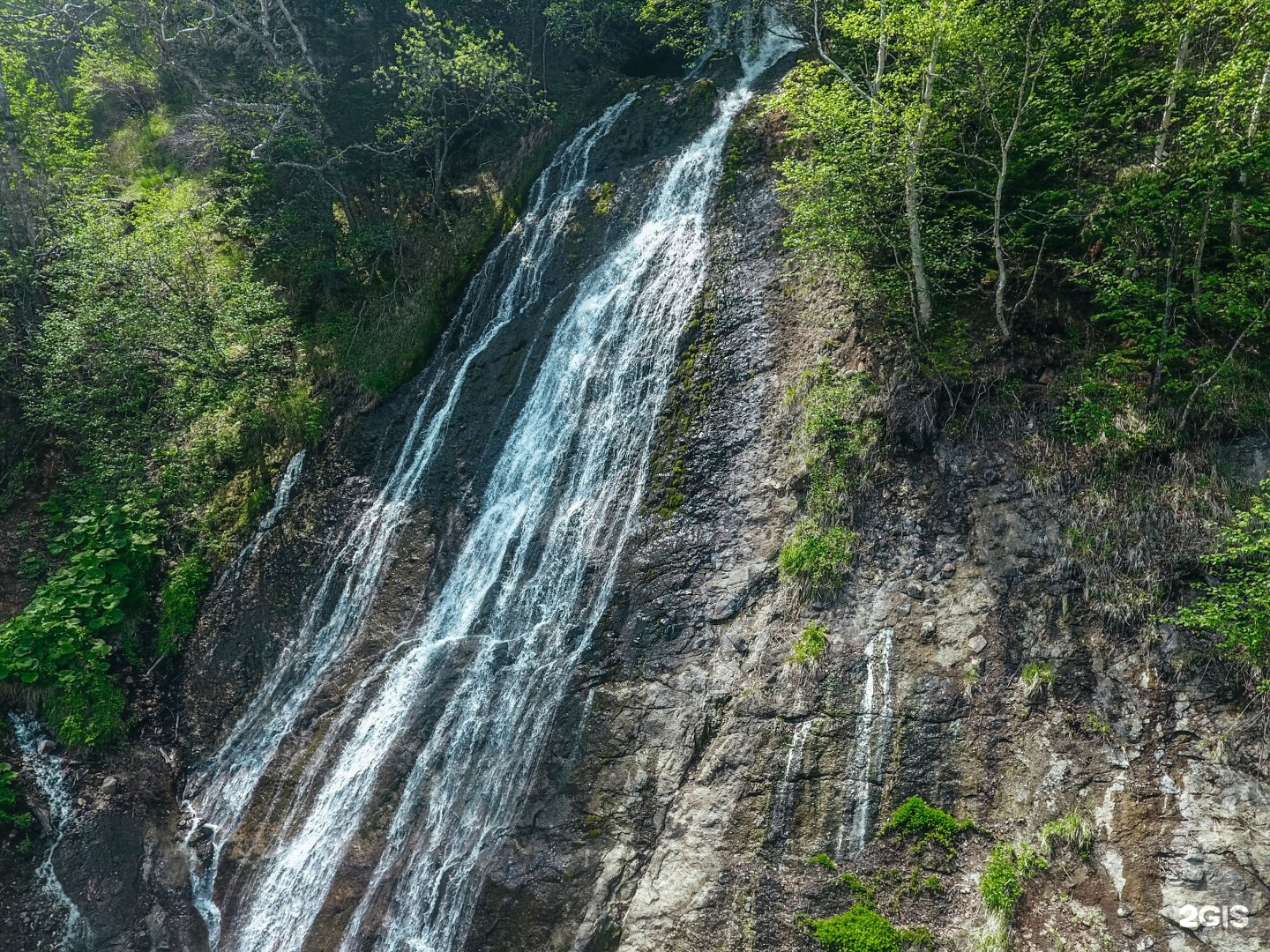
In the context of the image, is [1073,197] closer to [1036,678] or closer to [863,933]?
[1036,678]

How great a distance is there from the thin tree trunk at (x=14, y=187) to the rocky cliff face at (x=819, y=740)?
12842mm

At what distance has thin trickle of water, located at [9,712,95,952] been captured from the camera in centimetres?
1059

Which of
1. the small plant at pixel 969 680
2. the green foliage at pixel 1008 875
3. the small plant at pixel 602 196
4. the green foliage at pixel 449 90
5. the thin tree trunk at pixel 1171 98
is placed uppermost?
the green foliage at pixel 449 90

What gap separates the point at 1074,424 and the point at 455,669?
10.0 metres

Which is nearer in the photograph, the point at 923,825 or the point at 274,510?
the point at 923,825

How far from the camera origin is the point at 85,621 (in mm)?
13422

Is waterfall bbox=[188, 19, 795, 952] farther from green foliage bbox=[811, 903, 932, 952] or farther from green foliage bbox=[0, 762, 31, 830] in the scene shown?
green foliage bbox=[811, 903, 932, 952]

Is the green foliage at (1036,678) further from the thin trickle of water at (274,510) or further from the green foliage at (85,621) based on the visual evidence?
the green foliage at (85,621)

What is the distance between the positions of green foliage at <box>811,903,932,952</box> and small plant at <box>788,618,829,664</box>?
9.32 ft

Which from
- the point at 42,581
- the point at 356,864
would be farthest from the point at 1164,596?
the point at 42,581

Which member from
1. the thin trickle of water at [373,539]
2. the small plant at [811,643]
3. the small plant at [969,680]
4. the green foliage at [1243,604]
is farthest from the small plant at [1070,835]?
the thin trickle of water at [373,539]

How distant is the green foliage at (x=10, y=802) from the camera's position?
1113 cm

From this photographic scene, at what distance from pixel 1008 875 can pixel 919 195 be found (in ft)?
30.6

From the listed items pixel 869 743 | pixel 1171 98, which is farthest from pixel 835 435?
pixel 1171 98
